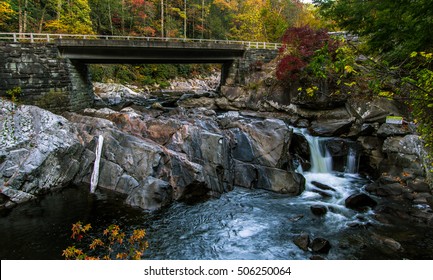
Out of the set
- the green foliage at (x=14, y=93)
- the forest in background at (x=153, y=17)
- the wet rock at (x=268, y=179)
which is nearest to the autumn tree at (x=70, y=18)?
the forest in background at (x=153, y=17)

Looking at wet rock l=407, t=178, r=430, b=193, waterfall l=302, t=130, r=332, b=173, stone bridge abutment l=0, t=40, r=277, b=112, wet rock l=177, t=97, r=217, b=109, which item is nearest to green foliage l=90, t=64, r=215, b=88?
stone bridge abutment l=0, t=40, r=277, b=112

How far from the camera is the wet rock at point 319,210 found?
11281 millimetres

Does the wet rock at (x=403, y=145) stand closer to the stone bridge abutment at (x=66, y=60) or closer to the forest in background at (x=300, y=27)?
the forest in background at (x=300, y=27)

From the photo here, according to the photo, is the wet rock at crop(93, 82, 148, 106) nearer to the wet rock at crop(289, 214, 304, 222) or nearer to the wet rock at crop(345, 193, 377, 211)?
the wet rock at crop(289, 214, 304, 222)

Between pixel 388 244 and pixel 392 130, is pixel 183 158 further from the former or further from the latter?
pixel 392 130

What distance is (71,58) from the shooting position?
840 inches

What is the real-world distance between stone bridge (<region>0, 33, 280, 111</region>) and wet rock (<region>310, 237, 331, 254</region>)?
19857 millimetres

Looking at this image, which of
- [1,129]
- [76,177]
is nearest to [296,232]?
[76,177]

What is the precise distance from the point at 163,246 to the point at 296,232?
15.9 ft

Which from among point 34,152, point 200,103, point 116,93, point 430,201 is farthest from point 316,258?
point 116,93

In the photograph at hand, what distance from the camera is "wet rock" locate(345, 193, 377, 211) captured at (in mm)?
11867

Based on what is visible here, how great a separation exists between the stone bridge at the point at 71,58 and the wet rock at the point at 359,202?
19.4m

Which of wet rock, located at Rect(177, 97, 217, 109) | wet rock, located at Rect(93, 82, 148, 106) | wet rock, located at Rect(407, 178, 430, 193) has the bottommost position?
wet rock, located at Rect(407, 178, 430, 193)

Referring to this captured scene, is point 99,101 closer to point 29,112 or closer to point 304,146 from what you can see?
point 29,112
